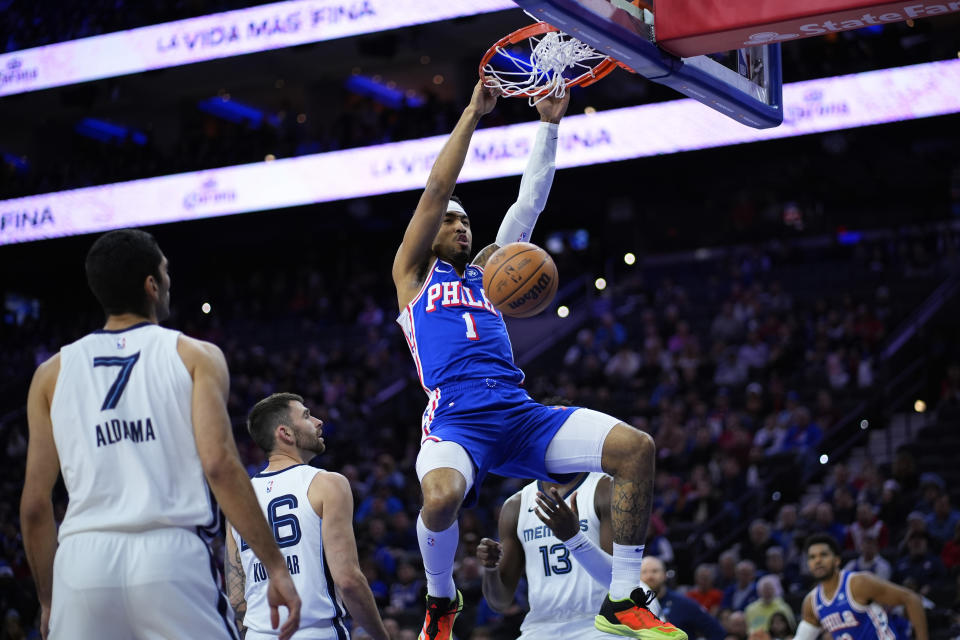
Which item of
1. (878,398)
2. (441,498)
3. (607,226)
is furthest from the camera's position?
(607,226)

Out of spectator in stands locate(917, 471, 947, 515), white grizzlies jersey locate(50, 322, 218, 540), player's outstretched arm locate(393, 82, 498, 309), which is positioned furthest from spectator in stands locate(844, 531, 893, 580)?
white grizzlies jersey locate(50, 322, 218, 540)

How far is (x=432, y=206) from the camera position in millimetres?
5465

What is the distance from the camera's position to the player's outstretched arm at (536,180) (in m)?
6.02

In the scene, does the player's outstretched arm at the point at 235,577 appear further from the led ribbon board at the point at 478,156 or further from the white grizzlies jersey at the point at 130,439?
the led ribbon board at the point at 478,156

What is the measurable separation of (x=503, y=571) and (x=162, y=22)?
18678mm

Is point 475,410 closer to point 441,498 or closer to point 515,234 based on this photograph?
point 441,498

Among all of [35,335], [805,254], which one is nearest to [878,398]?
[805,254]

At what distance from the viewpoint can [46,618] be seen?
3867mm

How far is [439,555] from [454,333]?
40.6 inches

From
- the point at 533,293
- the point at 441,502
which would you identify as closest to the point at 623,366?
the point at 533,293

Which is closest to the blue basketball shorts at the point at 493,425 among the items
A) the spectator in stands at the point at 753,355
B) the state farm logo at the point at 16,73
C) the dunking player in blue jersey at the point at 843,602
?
the dunking player in blue jersey at the point at 843,602

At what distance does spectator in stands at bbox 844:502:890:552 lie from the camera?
11.7m

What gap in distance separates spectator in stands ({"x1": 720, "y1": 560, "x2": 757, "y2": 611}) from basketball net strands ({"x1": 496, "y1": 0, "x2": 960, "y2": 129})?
597 centimetres

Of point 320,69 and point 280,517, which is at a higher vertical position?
point 320,69
